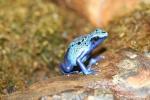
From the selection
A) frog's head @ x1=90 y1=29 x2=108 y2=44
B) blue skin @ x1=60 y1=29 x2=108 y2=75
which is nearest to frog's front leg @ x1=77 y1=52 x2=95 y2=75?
blue skin @ x1=60 y1=29 x2=108 y2=75

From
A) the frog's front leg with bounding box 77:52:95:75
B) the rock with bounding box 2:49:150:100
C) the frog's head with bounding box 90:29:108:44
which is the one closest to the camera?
the rock with bounding box 2:49:150:100

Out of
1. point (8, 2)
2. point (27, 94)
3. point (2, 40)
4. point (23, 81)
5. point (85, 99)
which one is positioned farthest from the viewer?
point (8, 2)

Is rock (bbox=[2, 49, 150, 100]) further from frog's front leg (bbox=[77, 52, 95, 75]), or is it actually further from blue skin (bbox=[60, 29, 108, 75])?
blue skin (bbox=[60, 29, 108, 75])

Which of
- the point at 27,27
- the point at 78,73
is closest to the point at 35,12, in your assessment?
the point at 27,27

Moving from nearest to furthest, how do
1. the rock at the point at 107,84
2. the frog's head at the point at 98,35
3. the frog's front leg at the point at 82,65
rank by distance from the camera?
1. the rock at the point at 107,84
2. the frog's front leg at the point at 82,65
3. the frog's head at the point at 98,35

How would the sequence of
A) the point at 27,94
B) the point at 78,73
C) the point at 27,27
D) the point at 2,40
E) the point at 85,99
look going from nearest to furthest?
1. the point at 85,99
2. the point at 27,94
3. the point at 78,73
4. the point at 2,40
5. the point at 27,27

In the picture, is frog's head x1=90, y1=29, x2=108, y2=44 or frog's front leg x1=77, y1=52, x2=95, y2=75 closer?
frog's front leg x1=77, y1=52, x2=95, y2=75

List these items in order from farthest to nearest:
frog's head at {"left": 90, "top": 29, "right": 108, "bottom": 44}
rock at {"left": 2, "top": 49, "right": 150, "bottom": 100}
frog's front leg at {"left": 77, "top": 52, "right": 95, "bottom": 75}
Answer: frog's head at {"left": 90, "top": 29, "right": 108, "bottom": 44} → frog's front leg at {"left": 77, "top": 52, "right": 95, "bottom": 75} → rock at {"left": 2, "top": 49, "right": 150, "bottom": 100}

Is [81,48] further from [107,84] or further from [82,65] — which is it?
[107,84]

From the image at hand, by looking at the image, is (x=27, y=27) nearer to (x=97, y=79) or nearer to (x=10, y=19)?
(x=10, y=19)

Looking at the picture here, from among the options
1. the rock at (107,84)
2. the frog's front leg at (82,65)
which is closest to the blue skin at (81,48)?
the frog's front leg at (82,65)

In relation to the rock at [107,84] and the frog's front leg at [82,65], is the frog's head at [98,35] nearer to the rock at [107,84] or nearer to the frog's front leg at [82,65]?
the frog's front leg at [82,65]
